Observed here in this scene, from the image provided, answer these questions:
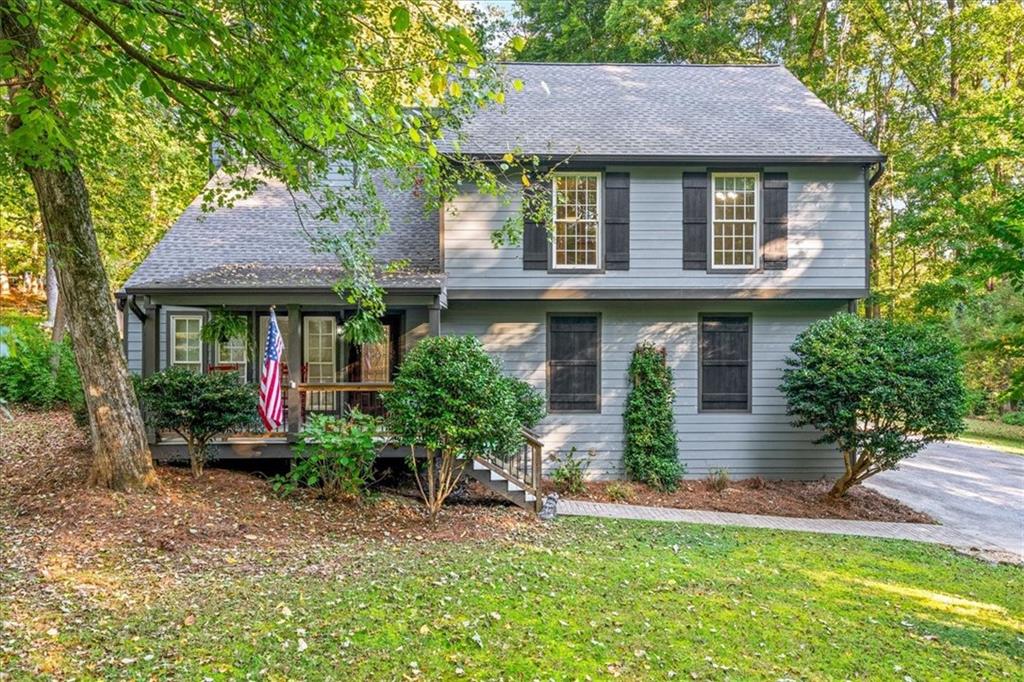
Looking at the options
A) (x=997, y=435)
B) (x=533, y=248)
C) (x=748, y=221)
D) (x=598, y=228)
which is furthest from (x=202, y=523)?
(x=997, y=435)

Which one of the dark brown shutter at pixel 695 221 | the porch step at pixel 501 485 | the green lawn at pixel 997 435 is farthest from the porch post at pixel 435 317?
the green lawn at pixel 997 435

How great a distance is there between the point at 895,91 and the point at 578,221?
18029 mm

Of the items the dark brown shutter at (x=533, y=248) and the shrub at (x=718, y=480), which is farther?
the dark brown shutter at (x=533, y=248)

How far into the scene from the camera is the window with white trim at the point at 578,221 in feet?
34.4

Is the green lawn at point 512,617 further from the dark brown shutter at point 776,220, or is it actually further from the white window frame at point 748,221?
the dark brown shutter at point 776,220

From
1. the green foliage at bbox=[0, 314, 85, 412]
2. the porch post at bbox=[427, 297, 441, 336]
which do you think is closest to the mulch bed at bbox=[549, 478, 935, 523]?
the porch post at bbox=[427, 297, 441, 336]

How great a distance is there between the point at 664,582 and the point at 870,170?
29.4 ft

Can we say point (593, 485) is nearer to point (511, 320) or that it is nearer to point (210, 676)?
point (511, 320)

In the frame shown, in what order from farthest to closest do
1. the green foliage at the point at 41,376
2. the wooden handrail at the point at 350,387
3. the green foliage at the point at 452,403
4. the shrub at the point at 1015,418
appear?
the shrub at the point at 1015,418 → the green foliage at the point at 41,376 → the wooden handrail at the point at 350,387 → the green foliage at the point at 452,403

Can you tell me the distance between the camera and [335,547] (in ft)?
20.7

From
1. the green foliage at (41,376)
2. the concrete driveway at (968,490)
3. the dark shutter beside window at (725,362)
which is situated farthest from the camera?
the green foliage at (41,376)

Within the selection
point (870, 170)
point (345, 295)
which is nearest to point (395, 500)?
point (345, 295)

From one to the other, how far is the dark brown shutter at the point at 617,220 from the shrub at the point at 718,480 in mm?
4087

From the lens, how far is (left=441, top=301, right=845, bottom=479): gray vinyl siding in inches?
420
